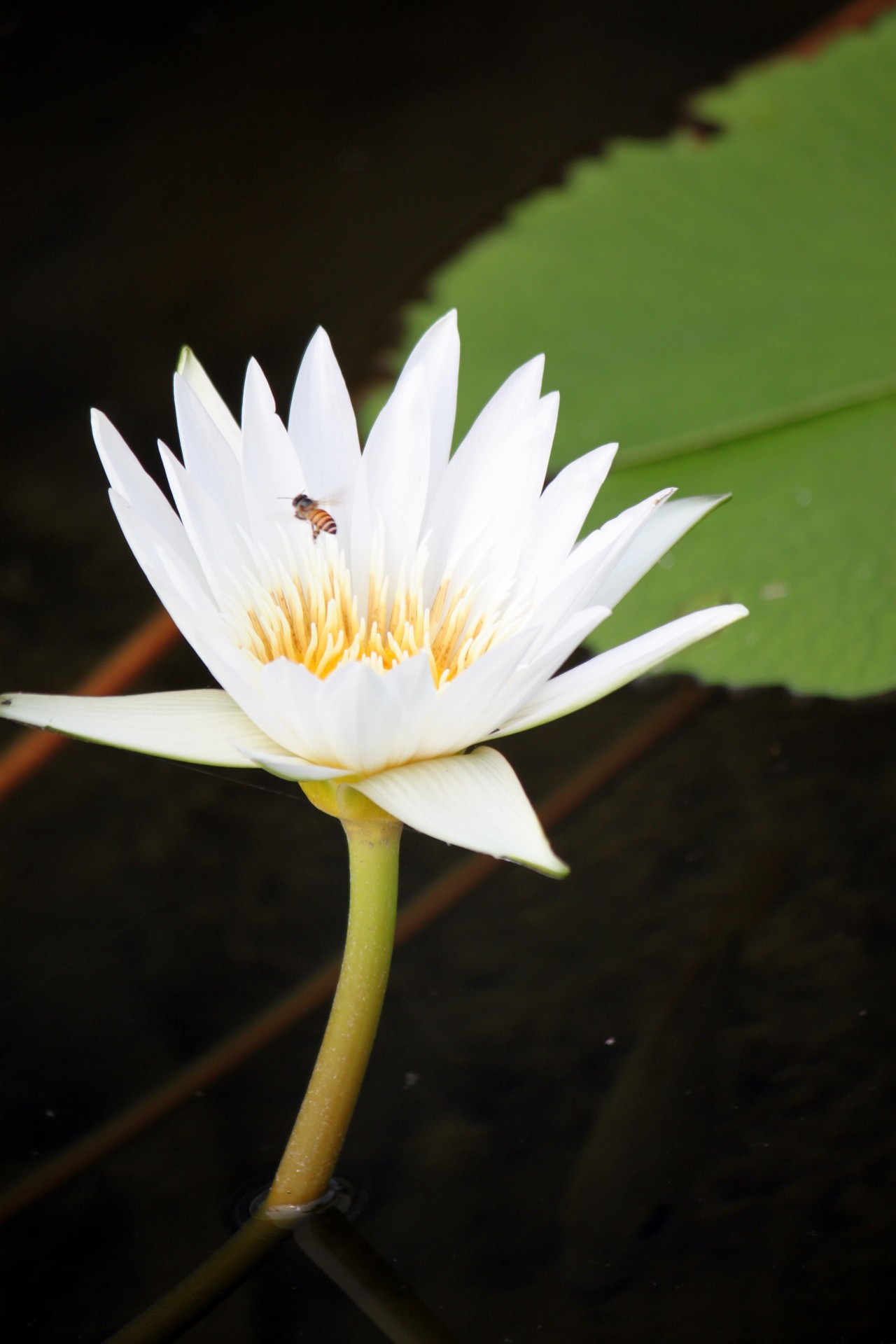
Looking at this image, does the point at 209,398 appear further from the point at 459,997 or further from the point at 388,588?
the point at 459,997

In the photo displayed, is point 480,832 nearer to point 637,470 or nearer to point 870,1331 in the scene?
point 870,1331

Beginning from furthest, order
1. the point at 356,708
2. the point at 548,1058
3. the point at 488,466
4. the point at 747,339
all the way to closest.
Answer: the point at 747,339, the point at 548,1058, the point at 488,466, the point at 356,708

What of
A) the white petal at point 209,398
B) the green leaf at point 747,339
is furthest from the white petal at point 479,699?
the green leaf at point 747,339

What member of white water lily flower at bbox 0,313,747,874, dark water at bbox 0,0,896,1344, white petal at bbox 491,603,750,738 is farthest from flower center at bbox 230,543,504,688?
dark water at bbox 0,0,896,1344

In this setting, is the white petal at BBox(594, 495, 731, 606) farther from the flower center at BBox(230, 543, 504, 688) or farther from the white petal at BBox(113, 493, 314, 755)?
the white petal at BBox(113, 493, 314, 755)

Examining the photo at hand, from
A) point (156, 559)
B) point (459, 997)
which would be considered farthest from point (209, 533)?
point (459, 997)

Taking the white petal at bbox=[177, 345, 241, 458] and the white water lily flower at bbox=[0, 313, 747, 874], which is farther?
the white petal at bbox=[177, 345, 241, 458]

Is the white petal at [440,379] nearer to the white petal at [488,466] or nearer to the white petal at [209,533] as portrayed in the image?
the white petal at [488,466]
